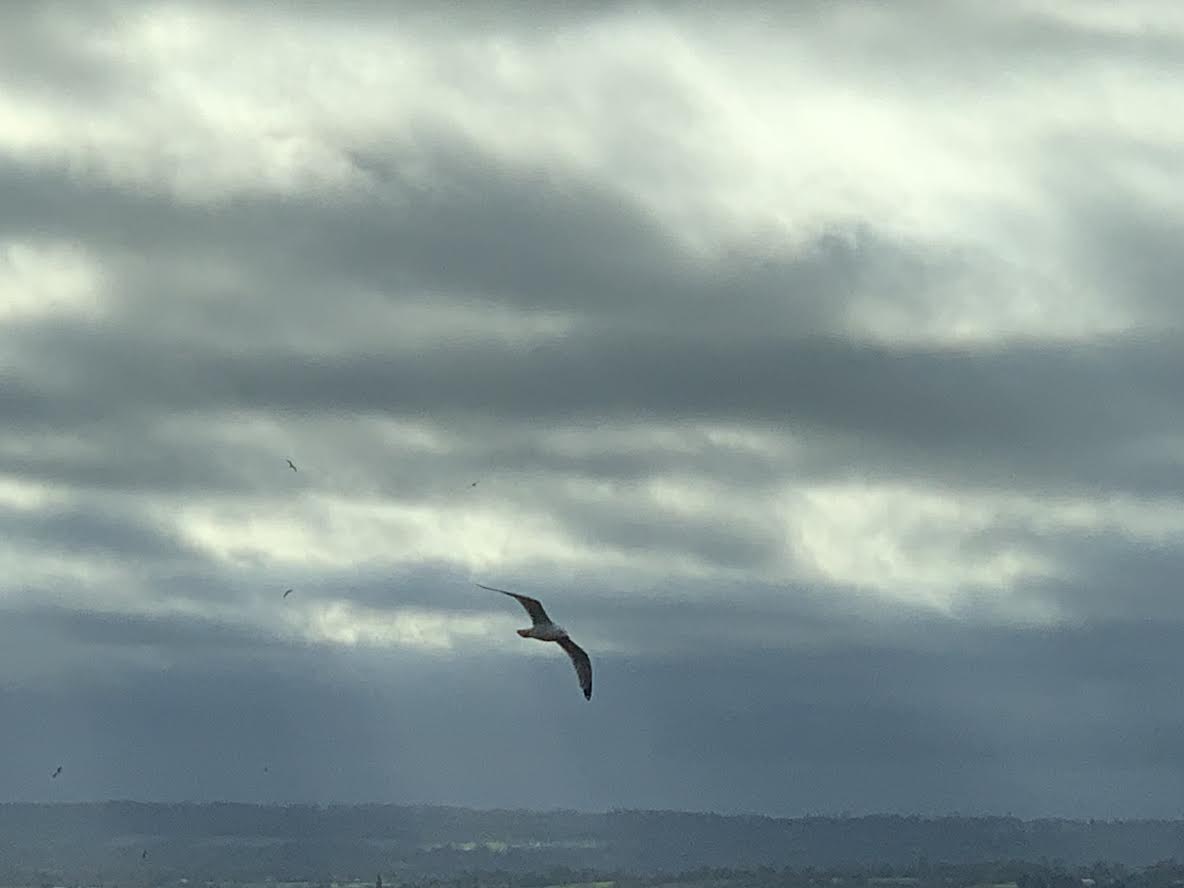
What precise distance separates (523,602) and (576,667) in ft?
30.8

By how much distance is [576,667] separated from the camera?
545 feet

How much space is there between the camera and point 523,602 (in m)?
159

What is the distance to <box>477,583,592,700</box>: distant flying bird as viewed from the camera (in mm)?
164075

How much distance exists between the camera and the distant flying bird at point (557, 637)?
164 m

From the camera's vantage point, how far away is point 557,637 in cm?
16450
